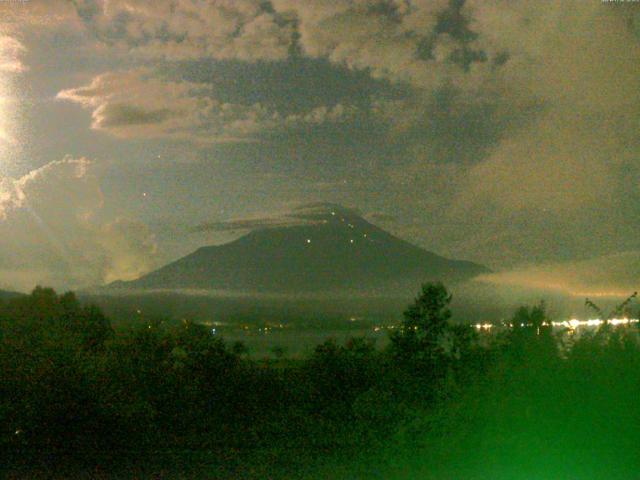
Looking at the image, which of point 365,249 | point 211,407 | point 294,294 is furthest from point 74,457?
point 365,249

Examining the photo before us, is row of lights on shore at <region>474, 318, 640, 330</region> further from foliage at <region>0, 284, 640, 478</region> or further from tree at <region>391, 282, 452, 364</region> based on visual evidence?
tree at <region>391, 282, 452, 364</region>

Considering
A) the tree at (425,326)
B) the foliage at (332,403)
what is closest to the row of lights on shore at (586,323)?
the foliage at (332,403)

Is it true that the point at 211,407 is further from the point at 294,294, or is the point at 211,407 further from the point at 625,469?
the point at 294,294

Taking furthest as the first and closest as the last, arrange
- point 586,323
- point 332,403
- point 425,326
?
point 425,326 < point 332,403 < point 586,323

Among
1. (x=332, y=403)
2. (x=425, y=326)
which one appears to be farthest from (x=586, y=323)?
(x=332, y=403)

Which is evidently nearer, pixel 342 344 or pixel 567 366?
pixel 567 366

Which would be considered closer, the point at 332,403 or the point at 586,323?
the point at 586,323

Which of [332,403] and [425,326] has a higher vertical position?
[425,326]

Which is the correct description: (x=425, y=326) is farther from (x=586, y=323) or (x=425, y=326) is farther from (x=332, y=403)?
(x=586, y=323)

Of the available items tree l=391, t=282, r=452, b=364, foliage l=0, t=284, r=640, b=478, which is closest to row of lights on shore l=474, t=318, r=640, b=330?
foliage l=0, t=284, r=640, b=478
